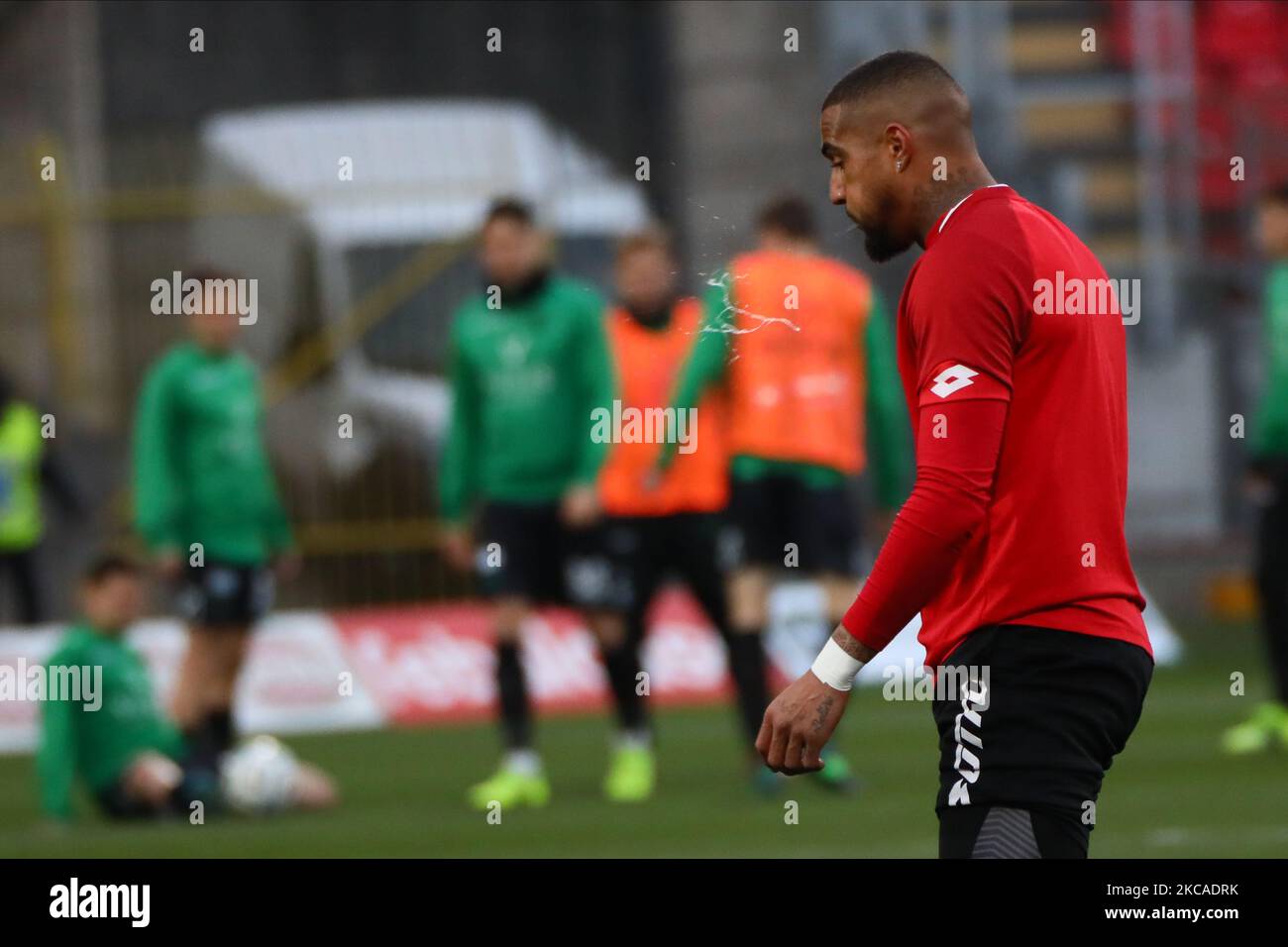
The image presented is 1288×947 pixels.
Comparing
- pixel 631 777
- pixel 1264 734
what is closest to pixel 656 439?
pixel 631 777

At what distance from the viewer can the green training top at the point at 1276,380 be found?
9.53m

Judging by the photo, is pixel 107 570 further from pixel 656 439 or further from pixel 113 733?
pixel 656 439

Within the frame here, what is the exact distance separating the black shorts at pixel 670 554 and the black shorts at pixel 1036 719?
5838mm

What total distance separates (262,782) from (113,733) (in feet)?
2.13

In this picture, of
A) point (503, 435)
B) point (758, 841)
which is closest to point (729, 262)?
point (758, 841)

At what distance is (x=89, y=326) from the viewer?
1606 centimetres

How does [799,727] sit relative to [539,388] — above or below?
below

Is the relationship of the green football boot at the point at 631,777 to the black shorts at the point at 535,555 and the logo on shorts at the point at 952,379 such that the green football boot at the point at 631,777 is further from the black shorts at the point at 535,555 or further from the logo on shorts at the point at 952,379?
the logo on shorts at the point at 952,379

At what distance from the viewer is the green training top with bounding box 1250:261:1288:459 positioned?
9531 millimetres

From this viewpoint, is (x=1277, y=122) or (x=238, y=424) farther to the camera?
(x=1277, y=122)

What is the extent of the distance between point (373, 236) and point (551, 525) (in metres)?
6.85

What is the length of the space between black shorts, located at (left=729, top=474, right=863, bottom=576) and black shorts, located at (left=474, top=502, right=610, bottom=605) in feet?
2.00

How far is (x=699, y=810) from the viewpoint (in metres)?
8.30
